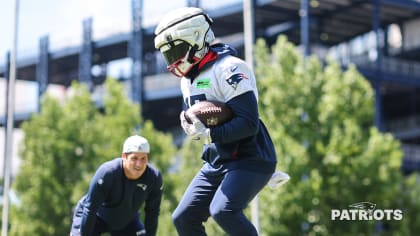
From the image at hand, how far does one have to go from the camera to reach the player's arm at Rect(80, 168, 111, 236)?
7.72 metres

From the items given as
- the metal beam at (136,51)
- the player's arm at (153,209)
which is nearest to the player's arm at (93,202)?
the player's arm at (153,209)

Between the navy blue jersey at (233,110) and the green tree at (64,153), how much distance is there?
1945cm

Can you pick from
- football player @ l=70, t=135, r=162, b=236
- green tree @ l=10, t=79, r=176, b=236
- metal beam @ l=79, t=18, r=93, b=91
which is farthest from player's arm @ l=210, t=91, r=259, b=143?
metal beam @ l=79, t=18, r=93, b=91

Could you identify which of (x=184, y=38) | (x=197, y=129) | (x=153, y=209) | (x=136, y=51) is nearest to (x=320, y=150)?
(x=153, y=209)

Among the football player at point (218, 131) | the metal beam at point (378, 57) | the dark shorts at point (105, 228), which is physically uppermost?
the metal beam at point (378, 57)

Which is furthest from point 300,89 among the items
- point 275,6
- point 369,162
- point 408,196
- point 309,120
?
point 275,6

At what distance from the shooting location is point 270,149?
602cm

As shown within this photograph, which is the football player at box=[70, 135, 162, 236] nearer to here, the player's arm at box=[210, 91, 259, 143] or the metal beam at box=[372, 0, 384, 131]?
the player's arm at box=[210, 91, 259, 143]

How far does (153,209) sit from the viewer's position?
816 cm

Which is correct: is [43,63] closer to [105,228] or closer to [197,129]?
[105,228]

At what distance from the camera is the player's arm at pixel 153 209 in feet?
26.4

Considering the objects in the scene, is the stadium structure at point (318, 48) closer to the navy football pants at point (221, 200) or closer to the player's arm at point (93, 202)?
the player's arm at point (93, 202)

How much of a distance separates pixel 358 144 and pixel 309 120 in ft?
4.62

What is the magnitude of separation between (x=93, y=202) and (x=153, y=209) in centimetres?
67
